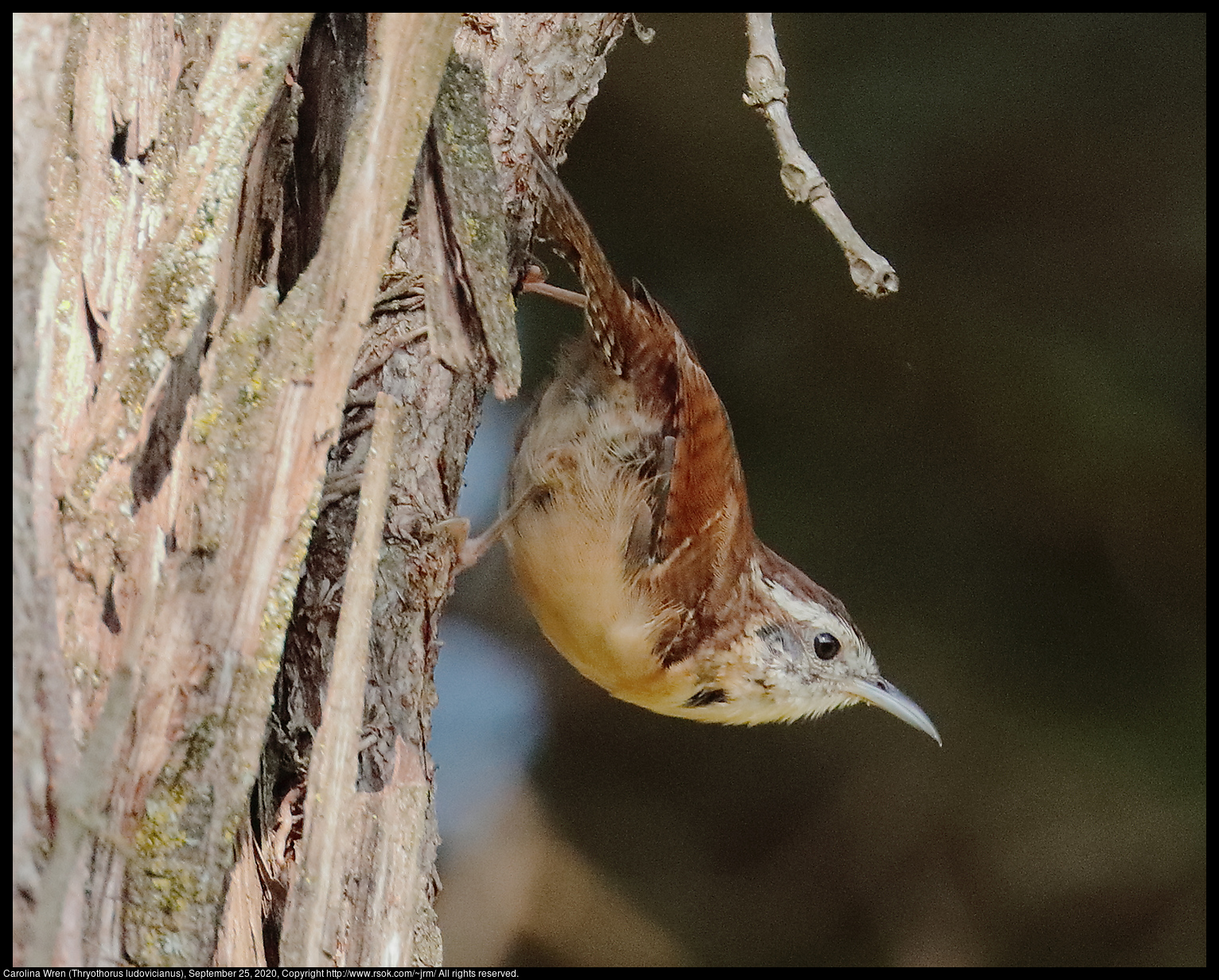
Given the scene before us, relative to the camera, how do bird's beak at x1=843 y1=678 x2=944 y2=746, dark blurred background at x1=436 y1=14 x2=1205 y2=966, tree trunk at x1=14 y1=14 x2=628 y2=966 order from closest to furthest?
1. tree trunk at x1=14 y1=14 x2=628 y2=966
2. dark blurred background at x1=436 y1=14 x2=1205 y2=966
3. bird's beak at x1=843 y1=678 x2=944 y2=746

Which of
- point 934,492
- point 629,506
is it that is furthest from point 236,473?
point 934,492

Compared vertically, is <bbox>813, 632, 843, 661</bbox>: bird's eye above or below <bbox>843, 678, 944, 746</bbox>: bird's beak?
above

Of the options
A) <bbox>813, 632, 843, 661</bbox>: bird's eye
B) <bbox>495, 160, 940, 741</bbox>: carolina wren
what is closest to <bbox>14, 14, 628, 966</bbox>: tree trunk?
<bbox>495, 160, 940, 741</bbox>: carolina wren

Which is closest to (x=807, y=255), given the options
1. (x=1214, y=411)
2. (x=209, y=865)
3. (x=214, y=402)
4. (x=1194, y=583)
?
(x=1214, y=411)

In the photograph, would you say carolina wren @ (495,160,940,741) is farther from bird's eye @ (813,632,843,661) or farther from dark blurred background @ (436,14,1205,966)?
bird's eye @ (813,632,843,661)

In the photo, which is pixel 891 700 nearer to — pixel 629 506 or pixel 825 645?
pixel 825 645

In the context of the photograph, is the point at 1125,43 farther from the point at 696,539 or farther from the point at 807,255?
the point at 696,539
